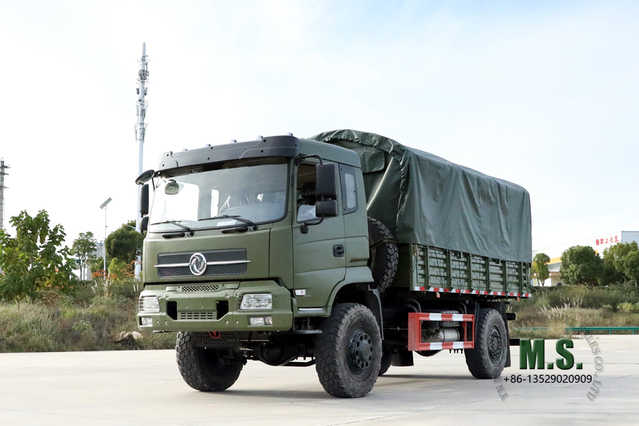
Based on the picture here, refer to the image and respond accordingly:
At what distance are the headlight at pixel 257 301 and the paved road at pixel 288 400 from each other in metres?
1.07

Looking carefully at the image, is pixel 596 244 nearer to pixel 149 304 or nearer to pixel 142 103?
pixel 142 103

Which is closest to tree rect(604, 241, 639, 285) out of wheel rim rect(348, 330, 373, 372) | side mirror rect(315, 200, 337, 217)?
wheel rim rect(348, 330, 373, 372)

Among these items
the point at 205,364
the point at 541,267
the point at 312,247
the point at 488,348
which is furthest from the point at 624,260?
the point at 312,247

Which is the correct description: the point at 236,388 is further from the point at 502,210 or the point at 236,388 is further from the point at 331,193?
the point at 502,210

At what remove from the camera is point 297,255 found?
8352mm

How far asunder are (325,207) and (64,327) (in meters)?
14.1

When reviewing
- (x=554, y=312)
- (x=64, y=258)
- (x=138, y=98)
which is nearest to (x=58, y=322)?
(x=64, y=258)

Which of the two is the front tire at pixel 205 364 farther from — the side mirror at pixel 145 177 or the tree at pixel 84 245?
the tree at pixel 84 245

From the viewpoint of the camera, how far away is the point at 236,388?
35.4 ft

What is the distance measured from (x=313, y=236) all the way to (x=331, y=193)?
0.57 metres

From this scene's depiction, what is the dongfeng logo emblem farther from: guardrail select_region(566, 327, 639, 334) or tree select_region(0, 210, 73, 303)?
guardrail select_region(566, 327, 639, 334)

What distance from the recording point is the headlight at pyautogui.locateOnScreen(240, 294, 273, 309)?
8.20m

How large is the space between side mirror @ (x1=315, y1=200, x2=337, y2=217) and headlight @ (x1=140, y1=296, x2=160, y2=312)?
2137 mm

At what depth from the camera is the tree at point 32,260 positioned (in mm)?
21469
